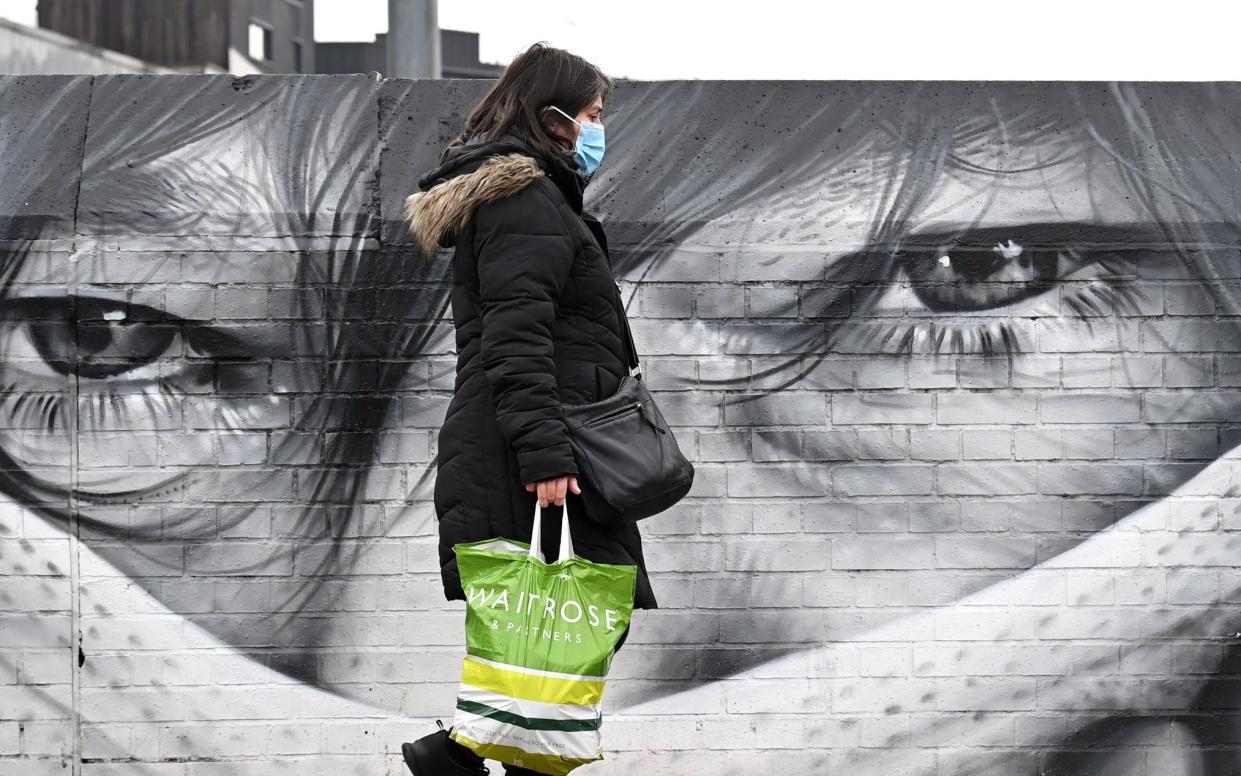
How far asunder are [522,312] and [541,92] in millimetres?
512

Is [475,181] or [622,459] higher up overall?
[475,181]

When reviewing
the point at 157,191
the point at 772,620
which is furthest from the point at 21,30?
the point at 772,620

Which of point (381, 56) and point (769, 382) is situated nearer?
point (769, 382)

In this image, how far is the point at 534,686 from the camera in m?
2.74

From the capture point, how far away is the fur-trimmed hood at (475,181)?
281 cm

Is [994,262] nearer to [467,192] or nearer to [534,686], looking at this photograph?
[467,192]

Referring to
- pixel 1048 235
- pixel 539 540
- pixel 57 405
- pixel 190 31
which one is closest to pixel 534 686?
pixel 539 540

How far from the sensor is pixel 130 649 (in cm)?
403

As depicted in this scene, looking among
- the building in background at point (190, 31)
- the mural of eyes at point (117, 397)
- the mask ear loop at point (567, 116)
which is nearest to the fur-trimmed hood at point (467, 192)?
the mask ear loop at point (567, 116)

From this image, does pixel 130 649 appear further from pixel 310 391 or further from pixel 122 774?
pixel 310 391

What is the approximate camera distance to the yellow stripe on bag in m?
2.74

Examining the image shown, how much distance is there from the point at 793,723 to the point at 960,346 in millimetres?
1206

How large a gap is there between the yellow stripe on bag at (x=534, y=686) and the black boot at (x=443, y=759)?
0.88 feet

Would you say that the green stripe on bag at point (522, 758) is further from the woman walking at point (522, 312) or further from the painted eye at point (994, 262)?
the painted eye at point (994, 262)
